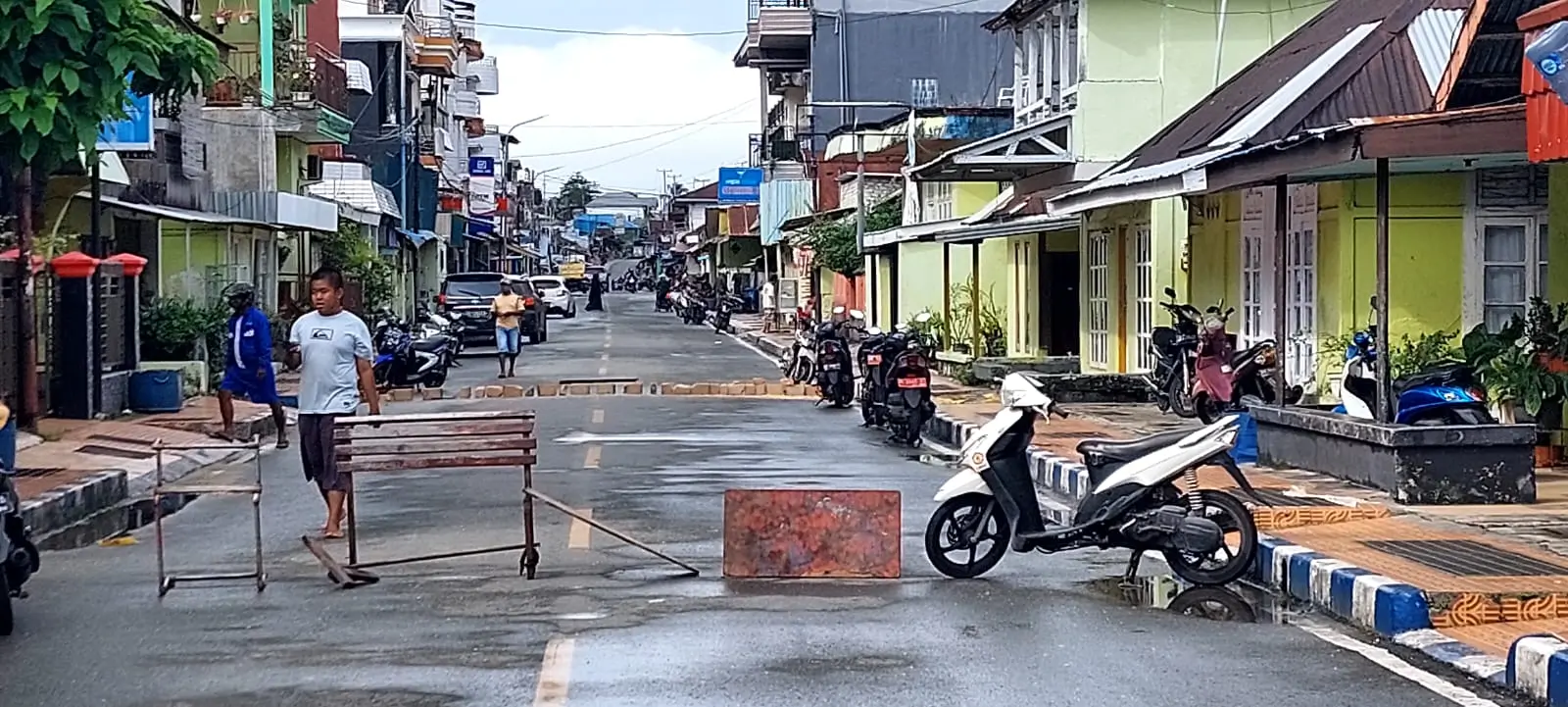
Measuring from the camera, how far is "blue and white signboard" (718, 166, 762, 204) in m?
69.6

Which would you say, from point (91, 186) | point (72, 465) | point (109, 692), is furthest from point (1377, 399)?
point (91, 186)

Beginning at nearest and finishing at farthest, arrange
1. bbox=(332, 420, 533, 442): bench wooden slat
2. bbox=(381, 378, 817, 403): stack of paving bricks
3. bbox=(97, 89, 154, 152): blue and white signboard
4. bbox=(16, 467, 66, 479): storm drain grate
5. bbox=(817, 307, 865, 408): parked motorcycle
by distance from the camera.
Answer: bbox=(332, 420, 533, 442): bench wooden slat < bbox=(16, 467, 66, 479): storm drain grate < bbox=(97, 89, 154, 152): blue and white signboard < bbox=(817, 307, 865, 408): parked motorcycle < bbox=(381, 378, 817, 403): stack of paving bricks

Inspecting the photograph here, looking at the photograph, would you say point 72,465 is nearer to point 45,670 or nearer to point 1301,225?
point 45,670

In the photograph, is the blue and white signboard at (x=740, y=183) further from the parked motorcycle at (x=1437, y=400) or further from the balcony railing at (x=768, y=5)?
the parked motorcycle at (x=1437, y=400)

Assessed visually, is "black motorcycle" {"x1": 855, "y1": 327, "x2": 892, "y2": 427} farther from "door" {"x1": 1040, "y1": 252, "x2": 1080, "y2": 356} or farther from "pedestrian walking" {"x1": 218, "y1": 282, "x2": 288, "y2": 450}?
"door" {"x1": 1040, "y1": 252, "x2": 1080, "y2": 356}

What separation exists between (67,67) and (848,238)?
101 ft

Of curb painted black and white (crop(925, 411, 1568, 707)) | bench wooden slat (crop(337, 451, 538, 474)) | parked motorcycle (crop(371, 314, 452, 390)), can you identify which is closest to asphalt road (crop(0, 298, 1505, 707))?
curb painted black and white (crop(925, 411, 1568, 707))

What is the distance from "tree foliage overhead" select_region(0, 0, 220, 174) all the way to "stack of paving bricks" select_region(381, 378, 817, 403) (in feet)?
39.8

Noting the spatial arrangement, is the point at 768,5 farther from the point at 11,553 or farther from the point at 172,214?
the point at 11,553

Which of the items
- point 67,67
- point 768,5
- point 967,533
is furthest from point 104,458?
point 768,5

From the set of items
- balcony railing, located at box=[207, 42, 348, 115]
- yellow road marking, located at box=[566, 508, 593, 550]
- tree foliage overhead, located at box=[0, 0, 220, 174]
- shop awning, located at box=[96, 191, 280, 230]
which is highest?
balcony railing, located at box=[207, 42, 348, 115]

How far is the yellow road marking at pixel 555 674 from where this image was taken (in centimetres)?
763

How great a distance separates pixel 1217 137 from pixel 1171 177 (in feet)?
9.97

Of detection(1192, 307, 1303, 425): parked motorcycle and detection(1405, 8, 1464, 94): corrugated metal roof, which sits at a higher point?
detection(1405, 8, 1464, 94): corrugated metal roof
